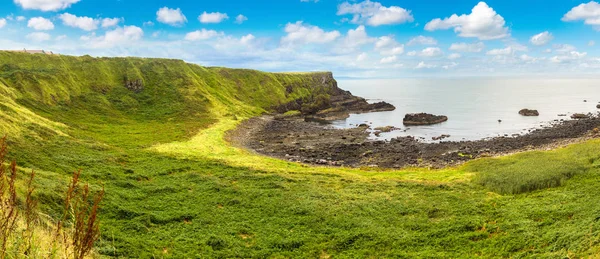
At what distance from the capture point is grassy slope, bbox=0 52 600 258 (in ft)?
86.2

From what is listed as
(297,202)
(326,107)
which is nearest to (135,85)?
(326,107)

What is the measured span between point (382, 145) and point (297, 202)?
49.7 metres

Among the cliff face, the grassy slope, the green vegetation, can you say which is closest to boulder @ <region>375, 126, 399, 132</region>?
the cliff face

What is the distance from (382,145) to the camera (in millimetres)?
82125

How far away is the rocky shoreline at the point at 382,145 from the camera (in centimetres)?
6825

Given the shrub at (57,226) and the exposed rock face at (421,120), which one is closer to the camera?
the shrub at (57,226)

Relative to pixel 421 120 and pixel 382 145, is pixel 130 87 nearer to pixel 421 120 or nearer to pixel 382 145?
pixel 382 145

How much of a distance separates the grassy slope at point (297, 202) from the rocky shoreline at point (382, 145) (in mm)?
11606

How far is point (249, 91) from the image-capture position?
6358 inches

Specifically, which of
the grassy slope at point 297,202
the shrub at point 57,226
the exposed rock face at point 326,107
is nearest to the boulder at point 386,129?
the exposed rock face at point 326,107

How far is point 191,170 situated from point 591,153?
5360 cm

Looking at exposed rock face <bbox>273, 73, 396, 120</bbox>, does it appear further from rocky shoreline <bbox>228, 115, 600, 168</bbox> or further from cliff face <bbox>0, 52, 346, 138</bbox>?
rocky shoreline <bbox>228, 115, 600, 168</bbox>

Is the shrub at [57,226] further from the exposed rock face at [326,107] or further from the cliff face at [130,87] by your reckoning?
the exposed rock face at [326,107]

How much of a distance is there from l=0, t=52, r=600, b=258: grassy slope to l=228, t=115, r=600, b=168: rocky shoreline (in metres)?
11.6
